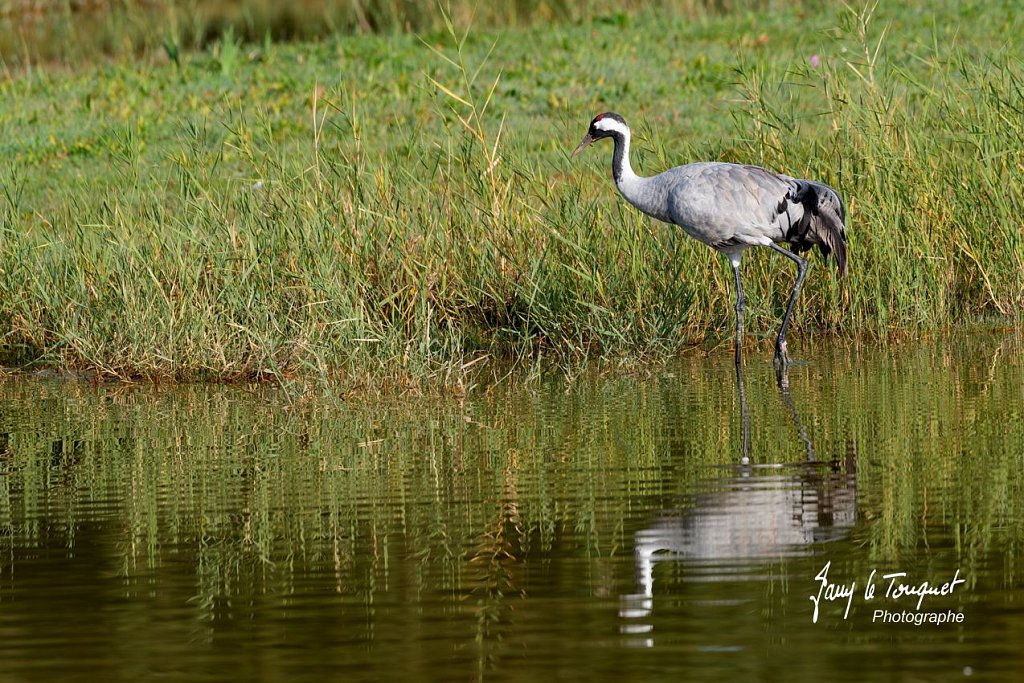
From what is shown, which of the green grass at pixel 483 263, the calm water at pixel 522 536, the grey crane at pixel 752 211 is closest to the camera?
the calm water at pixel 522 536

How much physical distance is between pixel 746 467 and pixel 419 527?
1.44 meters

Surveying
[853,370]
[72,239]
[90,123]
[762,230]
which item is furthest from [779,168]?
[90,123]

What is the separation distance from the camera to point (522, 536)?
5219 millimetres

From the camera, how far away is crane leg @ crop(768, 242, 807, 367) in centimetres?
936

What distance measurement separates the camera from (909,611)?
13.9 ft

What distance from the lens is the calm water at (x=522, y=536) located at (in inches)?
159

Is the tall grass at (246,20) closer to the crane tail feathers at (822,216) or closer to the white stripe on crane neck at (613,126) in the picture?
the white stripe on crane neck at (613,126)

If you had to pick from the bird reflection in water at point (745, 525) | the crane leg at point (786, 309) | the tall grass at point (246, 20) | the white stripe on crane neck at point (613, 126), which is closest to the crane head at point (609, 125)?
the white stripe on crane neck at point (613, 126)

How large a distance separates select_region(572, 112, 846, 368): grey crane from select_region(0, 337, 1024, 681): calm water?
1463 mm

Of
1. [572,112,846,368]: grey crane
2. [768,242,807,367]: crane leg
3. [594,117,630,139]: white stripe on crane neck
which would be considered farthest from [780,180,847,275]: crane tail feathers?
[594,117,630,139]: white stripe on crane neck

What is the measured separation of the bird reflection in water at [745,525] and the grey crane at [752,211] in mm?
3315

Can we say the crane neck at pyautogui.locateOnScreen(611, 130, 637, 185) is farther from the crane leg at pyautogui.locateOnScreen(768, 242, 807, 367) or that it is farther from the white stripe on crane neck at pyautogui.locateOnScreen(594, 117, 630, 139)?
the crane leg at pyautogui.locateOnScreen(768, 242, 807, 367)

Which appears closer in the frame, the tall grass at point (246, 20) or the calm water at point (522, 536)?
the calm water at point (522, 536)

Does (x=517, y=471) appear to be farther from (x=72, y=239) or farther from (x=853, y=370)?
(x=72, y=239)
